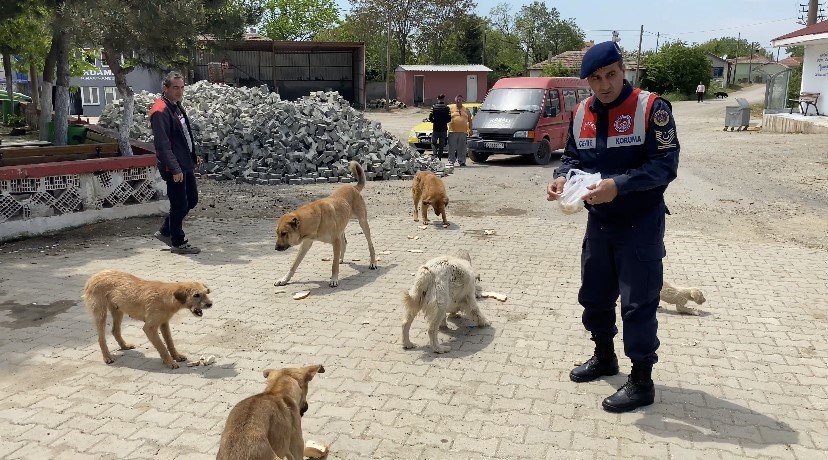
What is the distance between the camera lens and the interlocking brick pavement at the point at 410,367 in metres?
3.95

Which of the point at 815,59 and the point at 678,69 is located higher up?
the point at 678,69

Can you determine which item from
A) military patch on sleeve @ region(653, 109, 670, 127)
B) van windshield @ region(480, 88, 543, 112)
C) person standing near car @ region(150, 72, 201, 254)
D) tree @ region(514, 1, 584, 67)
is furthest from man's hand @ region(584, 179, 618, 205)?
tree @ region(514, 1, 584, 67)

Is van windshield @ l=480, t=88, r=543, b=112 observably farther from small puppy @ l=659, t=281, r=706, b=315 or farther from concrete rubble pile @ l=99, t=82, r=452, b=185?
small puppy @ l=659, t=281, r=706, b=315

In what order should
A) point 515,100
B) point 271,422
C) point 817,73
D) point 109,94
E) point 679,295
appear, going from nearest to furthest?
point 271,422
point 679,295
point 515,100
point 817,73
point 109,94

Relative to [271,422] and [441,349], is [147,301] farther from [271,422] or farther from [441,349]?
[441,349]

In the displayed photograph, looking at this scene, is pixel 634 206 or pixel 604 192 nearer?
pixel 604 192

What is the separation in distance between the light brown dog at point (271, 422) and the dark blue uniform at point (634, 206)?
6.52 ft

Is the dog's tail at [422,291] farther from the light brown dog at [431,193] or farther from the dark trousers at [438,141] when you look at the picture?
the dark trousers at [438,141]

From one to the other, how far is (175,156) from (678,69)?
56.1 meters

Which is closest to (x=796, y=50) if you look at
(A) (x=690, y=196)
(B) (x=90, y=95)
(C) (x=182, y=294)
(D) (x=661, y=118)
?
(B) (x=90, y=95)

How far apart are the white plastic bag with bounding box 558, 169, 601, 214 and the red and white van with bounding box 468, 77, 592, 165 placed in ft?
44.7

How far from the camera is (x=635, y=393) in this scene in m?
4.26

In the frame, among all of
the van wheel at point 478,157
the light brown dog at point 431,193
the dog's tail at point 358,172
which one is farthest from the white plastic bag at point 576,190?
the van wheel at point 478,157

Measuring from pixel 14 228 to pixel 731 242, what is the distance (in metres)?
9.82
